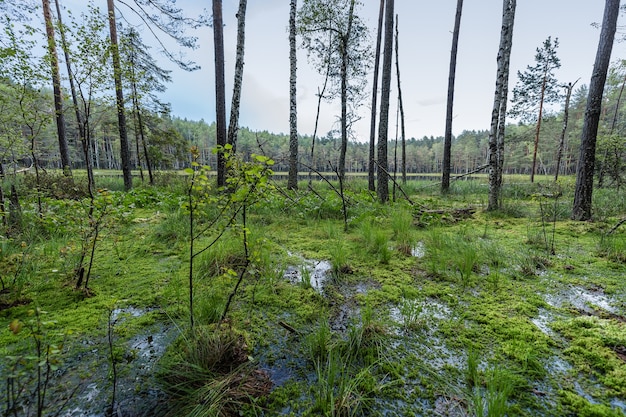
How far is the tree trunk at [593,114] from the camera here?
469cm

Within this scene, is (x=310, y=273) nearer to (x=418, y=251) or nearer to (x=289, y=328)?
(x=289, y=328)

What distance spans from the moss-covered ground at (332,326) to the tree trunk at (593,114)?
5.81 feet

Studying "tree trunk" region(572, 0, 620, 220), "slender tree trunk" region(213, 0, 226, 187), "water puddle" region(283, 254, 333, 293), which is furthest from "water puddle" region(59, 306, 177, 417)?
"tree trunk" region(572, 0, 620, 220)

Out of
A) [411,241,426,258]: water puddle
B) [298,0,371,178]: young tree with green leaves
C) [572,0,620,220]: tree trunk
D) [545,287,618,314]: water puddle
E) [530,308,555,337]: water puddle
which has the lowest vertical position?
[530,308,555,337]: water puddle

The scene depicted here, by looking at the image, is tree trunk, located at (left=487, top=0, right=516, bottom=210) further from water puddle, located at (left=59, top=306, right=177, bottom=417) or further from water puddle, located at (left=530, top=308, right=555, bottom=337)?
water puddle, located at (left=59, top=306, right=177, bottom=417)

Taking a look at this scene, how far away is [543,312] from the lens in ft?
6.91

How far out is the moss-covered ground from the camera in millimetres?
1286

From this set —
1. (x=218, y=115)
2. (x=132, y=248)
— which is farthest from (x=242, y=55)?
(x=132, y=248)

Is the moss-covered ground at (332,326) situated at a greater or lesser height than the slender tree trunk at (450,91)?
lesser

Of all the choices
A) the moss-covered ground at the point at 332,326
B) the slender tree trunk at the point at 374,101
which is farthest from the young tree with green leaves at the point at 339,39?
the moss-covered ground at the point at 332,326

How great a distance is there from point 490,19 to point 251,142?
54024 mm

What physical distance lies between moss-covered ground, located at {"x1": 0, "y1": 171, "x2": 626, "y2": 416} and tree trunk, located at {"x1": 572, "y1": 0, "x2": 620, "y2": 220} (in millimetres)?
1771

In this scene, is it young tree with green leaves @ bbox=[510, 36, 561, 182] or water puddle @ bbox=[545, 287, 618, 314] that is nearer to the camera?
water puddle @ bbox=[545, 287, 618, 314]

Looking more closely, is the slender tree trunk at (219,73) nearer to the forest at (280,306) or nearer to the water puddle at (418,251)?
the forest at (280,306)
